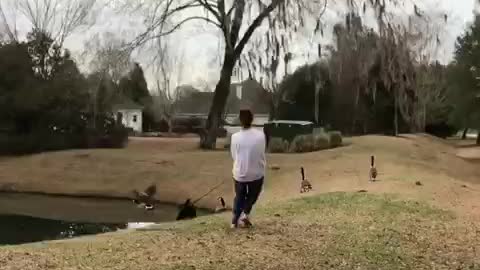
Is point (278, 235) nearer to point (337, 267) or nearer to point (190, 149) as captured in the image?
point (337, 267)

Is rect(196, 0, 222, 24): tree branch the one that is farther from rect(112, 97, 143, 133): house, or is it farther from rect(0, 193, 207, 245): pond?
rect(112, 97, 143, 133): house

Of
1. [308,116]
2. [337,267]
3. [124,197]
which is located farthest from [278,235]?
[308,116]

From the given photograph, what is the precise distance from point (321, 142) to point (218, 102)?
589 centimetres

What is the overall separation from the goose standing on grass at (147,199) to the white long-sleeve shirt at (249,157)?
1608cm

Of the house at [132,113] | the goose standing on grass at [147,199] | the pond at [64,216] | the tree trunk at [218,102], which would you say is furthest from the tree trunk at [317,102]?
the pond at [64,216]

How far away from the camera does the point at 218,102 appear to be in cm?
3731

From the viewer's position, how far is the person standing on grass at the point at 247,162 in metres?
9.38

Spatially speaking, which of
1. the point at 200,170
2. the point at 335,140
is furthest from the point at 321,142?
the point at 200,170

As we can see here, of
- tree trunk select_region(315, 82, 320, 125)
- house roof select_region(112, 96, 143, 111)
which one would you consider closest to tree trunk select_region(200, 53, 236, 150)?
tree trunk select_region(315, 82, 320, 125)

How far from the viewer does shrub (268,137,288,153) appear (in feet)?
119

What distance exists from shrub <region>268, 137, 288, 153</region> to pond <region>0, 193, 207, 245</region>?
10.6 metres

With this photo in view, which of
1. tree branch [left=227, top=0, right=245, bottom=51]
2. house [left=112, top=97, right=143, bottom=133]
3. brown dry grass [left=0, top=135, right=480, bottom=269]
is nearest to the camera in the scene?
brown dry grass [left=0, top=135, right=480, bottom=269]

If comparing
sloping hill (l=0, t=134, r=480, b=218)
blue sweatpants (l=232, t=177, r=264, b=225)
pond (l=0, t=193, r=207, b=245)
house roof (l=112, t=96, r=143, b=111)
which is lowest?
pond (l=0, t=193, r=207, b=245)

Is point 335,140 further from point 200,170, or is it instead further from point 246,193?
point 246,193
